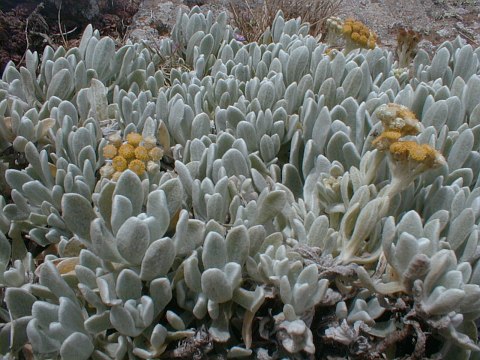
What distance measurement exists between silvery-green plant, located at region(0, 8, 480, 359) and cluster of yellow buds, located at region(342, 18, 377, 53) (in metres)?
0.71

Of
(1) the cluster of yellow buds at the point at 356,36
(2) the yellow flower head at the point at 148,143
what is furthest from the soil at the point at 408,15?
(2) the yellow flower head at the point at 148,143

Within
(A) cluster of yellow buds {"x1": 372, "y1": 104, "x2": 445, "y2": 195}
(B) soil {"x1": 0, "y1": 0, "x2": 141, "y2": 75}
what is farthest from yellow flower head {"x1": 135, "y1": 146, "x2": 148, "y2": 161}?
(B) soil {"x1": 0, "y1": 0, "x2": 141, "y2": 75}

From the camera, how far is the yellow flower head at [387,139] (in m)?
1.95

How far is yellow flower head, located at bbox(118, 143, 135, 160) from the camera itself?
2.02m

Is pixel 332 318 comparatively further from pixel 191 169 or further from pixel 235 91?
pixel 235 91

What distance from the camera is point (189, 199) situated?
2.19m

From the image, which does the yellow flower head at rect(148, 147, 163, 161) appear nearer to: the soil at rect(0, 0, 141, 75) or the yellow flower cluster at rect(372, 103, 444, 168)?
the yellow flower cluster at rect(372, 103, 444, 168)

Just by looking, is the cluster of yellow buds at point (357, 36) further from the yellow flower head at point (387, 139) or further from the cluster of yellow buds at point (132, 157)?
the cluster of yellow buds at point (132, 157)

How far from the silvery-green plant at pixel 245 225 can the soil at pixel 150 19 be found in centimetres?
142

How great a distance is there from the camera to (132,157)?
6.71 feet

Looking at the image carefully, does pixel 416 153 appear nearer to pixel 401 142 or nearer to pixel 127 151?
pixel 401 142

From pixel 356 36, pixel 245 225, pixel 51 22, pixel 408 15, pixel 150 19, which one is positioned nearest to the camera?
pixel 245 225

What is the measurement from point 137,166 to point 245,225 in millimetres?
463

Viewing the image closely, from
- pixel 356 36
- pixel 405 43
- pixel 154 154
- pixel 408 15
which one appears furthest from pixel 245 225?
pixel 408 15
